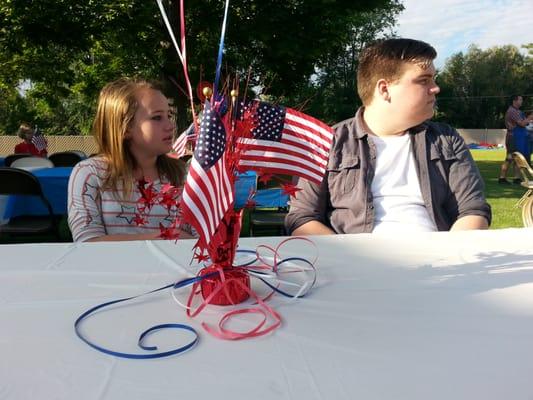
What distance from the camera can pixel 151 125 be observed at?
7.09ft

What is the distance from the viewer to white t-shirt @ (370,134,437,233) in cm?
219

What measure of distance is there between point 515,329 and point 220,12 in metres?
9.98

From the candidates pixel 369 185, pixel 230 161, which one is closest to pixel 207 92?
pixel 230 161

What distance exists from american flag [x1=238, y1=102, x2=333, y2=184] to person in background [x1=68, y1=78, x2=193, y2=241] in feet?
2.43

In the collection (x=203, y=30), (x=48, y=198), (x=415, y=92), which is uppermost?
(x=203, y=30)

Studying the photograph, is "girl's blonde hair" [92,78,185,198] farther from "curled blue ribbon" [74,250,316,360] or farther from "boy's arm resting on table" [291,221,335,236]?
"curled blue ribbon" [74,250,316,360]

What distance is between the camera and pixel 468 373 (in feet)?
2.72

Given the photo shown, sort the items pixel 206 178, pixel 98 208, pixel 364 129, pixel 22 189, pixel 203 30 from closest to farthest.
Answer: pixel 206 178 → pixel 98 208 → pixel 364 129 → pixel 22 189 → pixel 203 30

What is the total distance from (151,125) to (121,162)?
225 millimetres

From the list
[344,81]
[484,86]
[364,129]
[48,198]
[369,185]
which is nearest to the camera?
[369,185]

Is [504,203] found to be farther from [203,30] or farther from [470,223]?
[203,30]

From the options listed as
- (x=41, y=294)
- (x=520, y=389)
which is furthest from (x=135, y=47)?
(x=520, y=389)

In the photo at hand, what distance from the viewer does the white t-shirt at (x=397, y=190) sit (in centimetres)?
A: 219

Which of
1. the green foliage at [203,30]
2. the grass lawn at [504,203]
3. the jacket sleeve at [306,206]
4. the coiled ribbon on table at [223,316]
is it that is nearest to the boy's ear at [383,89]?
the jacket sleeve at [306,206]
